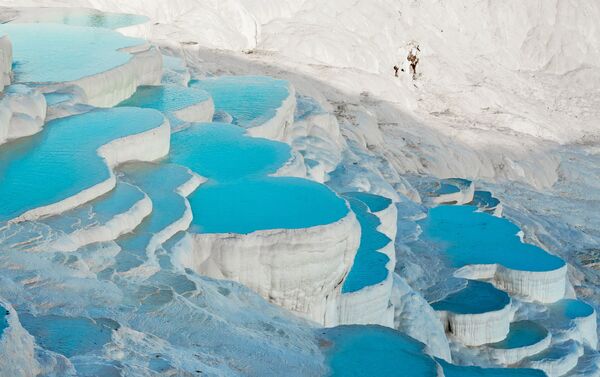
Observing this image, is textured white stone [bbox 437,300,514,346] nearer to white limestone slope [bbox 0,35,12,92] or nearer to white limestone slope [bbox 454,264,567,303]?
white limestone slope [bbox 454,264,567,303]

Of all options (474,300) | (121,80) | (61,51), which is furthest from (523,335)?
(61,51)

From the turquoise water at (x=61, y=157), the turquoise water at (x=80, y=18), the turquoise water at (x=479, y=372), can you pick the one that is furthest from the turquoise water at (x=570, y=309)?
the turquoise water at (x=80, y=18)

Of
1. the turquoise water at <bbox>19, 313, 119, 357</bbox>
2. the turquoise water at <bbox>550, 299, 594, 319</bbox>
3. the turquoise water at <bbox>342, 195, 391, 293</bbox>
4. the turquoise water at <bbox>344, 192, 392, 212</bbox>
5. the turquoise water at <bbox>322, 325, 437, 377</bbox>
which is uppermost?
the turquoise water at <bbox>19, 313, 119, 357</bbox>

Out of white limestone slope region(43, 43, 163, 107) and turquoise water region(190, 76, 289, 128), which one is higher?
white limestone slope region(43, 43, 163, 107)

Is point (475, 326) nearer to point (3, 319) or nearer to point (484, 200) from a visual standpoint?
point (484, 200)

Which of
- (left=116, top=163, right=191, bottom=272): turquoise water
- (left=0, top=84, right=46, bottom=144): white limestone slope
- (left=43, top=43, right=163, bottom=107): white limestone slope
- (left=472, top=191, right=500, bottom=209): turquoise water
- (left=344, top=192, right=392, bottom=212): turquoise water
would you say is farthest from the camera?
(left=472, top=191, right=500, bottom=209): turquoise water

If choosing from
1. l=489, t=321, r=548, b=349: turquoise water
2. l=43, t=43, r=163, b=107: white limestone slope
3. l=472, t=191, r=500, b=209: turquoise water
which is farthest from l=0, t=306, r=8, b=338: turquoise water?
l=472, t=191, r=500, b=209: turquoise water

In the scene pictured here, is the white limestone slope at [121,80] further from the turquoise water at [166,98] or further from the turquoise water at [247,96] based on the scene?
the turquoise water at [247,96]
